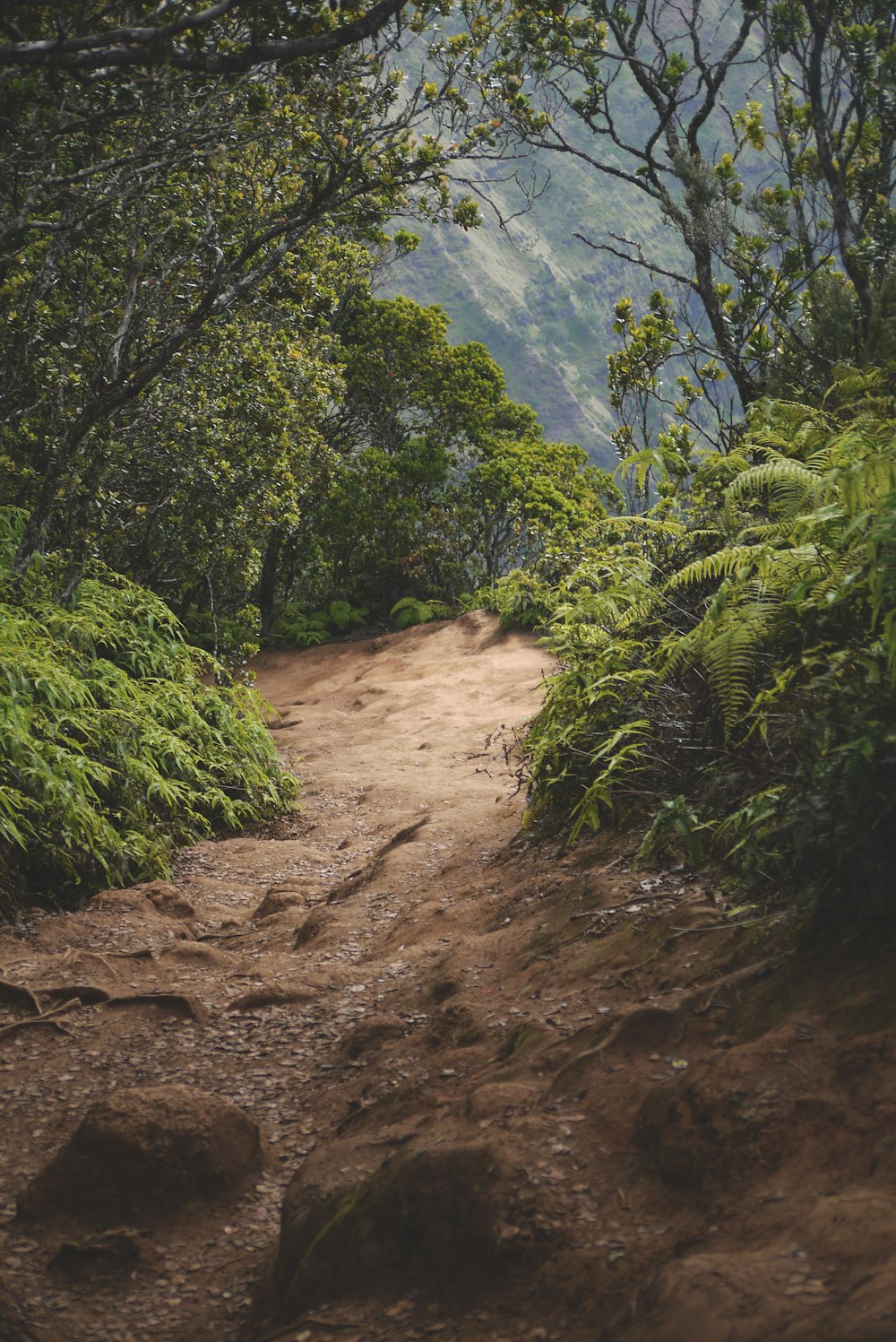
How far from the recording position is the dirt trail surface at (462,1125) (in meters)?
2.01

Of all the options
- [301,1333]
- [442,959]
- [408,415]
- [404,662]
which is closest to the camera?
Answer: [301,1333]

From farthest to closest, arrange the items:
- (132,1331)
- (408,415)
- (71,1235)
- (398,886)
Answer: (408,415) < (398,886) < (71,1235) < (132,1331)

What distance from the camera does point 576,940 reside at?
367 cm

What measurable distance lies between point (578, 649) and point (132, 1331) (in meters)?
3.86

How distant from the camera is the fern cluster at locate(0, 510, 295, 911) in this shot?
18.5 feet

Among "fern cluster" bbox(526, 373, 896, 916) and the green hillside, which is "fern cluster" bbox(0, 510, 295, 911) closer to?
"fern cluster" bbox(526, 373, 896, 916)

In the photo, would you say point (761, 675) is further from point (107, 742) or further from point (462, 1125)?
point (107, 742)

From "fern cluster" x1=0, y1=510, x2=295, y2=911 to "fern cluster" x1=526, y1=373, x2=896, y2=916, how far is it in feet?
8.28

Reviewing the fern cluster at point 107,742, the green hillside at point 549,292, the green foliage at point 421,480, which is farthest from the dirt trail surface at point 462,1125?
the green hillside at point 549,292

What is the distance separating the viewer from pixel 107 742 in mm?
6777

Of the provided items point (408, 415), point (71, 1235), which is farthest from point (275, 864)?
point (408, 415)

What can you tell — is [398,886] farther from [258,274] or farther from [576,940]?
[258,274]

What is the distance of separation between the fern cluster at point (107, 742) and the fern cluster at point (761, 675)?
253cm

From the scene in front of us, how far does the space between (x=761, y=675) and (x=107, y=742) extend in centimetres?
432
